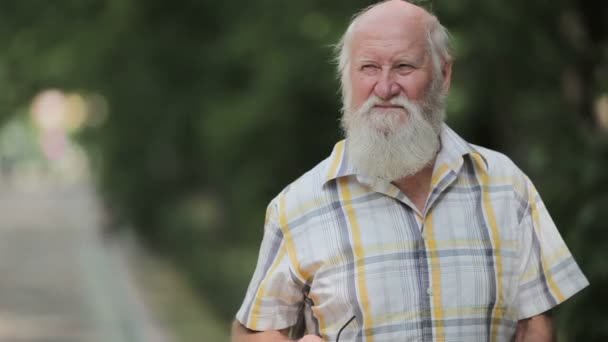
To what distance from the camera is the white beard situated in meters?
2.93

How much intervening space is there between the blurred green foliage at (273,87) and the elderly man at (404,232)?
1.57 m

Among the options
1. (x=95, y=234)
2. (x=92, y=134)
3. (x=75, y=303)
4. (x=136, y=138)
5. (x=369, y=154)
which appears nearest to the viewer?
(x=369, y=154)

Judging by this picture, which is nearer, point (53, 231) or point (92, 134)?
Answer: point (92, 134)

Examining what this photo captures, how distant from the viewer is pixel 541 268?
299 cm

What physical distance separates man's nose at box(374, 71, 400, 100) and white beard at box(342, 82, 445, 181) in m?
0.02

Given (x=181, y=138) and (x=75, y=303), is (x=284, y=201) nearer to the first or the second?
(x=181, y=138)

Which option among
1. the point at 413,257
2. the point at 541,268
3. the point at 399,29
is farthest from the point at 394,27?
the point at 541,268

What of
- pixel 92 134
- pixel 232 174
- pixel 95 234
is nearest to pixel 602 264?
pixel 232 174

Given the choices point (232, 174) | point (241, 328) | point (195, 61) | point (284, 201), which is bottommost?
point (241, 328)

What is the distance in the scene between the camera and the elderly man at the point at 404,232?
289cm

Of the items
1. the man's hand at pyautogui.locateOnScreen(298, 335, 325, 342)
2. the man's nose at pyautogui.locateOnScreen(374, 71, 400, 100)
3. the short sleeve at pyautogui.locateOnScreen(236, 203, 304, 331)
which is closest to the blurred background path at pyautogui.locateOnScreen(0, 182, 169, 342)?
the short sleeve at pyautogui.locateOnScreen(236, 203, 304, 331)

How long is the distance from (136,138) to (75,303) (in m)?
2.39

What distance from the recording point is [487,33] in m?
6.95

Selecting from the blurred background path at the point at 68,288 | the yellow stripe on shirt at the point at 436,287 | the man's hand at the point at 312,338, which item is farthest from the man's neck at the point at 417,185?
the blurred background path at the point at 68,288
